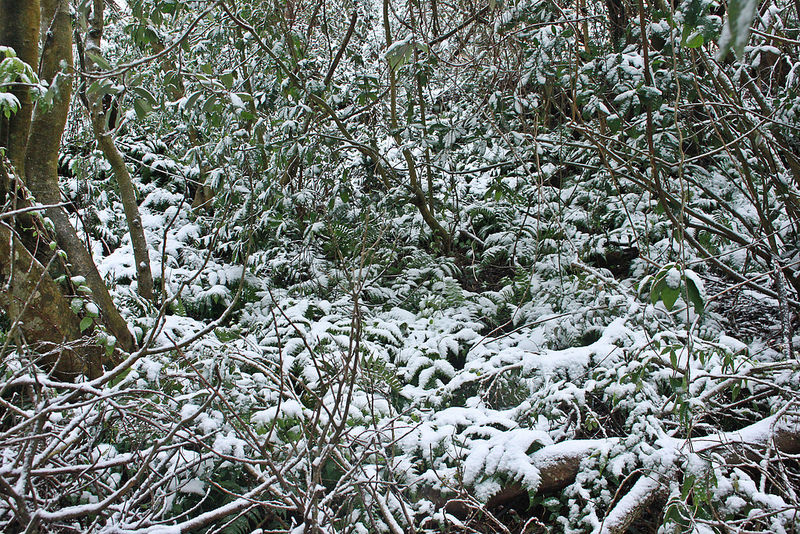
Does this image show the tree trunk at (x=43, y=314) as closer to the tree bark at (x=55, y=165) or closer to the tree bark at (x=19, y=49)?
the tree bark at (x=55, y=165)

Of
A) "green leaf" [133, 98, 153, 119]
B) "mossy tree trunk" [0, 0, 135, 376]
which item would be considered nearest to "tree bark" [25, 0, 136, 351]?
"mossy tree trunk" [0, 0, 135, 376]

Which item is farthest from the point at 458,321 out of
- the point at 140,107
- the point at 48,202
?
the point at 48,202

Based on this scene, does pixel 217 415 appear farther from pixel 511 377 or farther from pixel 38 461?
pixel 511 377

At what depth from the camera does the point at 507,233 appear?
4.72 metres

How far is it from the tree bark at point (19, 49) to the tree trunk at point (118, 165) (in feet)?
1.04

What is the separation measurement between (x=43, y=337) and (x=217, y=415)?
1.02m

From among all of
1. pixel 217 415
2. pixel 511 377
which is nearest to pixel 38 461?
pixel 217 415

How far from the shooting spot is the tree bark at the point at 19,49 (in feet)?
9.14

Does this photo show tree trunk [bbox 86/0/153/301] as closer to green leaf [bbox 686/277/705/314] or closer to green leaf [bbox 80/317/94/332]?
green leaf [bbox 80/317/94/332]

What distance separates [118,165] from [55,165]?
1.54 ft

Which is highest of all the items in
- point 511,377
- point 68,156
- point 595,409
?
point 68,156

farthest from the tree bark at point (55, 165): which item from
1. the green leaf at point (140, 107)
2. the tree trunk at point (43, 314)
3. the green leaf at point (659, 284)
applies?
the green leaf at point (659, 284)

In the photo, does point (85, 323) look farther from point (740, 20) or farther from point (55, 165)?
point (740, 20)

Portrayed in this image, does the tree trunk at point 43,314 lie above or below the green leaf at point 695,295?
above
